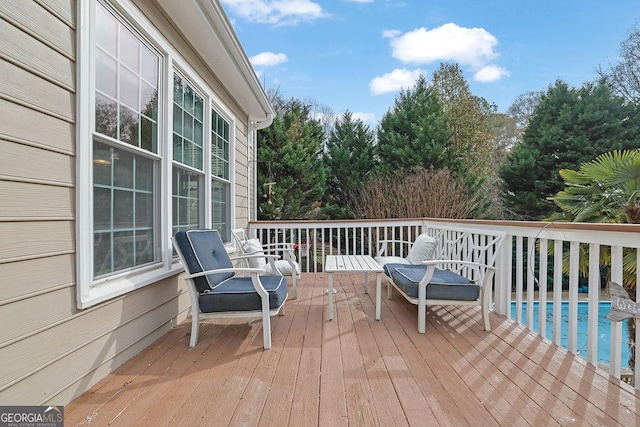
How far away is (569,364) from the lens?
2307 millimetres

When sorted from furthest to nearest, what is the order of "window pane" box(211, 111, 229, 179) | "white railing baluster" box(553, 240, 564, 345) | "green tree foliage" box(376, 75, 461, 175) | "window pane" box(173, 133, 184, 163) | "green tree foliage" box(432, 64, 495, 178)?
"green tree foliage" box(432, 64, 495, 178) → "green tree foliage" box(376, 75, 461, 175) → "window pane" box(211, 111, 229, 179) → "window pane" box(173, 133, 184, 163) → "white railing baluster" box(553, 240, 564, 345)

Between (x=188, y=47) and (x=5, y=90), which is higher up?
(x=188, y=47)

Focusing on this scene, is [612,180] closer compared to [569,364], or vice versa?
[569,364]

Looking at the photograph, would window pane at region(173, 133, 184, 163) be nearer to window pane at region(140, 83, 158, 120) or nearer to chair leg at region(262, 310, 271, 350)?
window pane at region(140, 83, 158, 120)

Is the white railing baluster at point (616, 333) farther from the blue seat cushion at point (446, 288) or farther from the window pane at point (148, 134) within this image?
the window pane at point (148, 134)

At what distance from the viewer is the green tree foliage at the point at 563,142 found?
1113 centimetres

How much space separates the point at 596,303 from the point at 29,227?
3335mm

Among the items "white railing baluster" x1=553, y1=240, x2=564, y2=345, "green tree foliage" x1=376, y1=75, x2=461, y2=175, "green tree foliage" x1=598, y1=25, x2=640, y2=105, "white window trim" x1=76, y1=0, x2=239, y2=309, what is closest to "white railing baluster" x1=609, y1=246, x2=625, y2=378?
"white railing baluster" x1=553, y1=240, x2=564, y2=345

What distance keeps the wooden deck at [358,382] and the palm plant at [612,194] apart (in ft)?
5.87

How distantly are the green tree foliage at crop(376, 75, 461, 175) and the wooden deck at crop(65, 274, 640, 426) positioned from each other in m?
8.49

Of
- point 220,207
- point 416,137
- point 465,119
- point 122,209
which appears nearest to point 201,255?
point 122,209

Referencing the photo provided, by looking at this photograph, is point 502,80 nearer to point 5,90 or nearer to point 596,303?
point 596,303

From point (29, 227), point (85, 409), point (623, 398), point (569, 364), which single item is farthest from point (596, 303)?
point (29, 227)

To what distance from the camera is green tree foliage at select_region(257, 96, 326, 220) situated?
1011 cm
